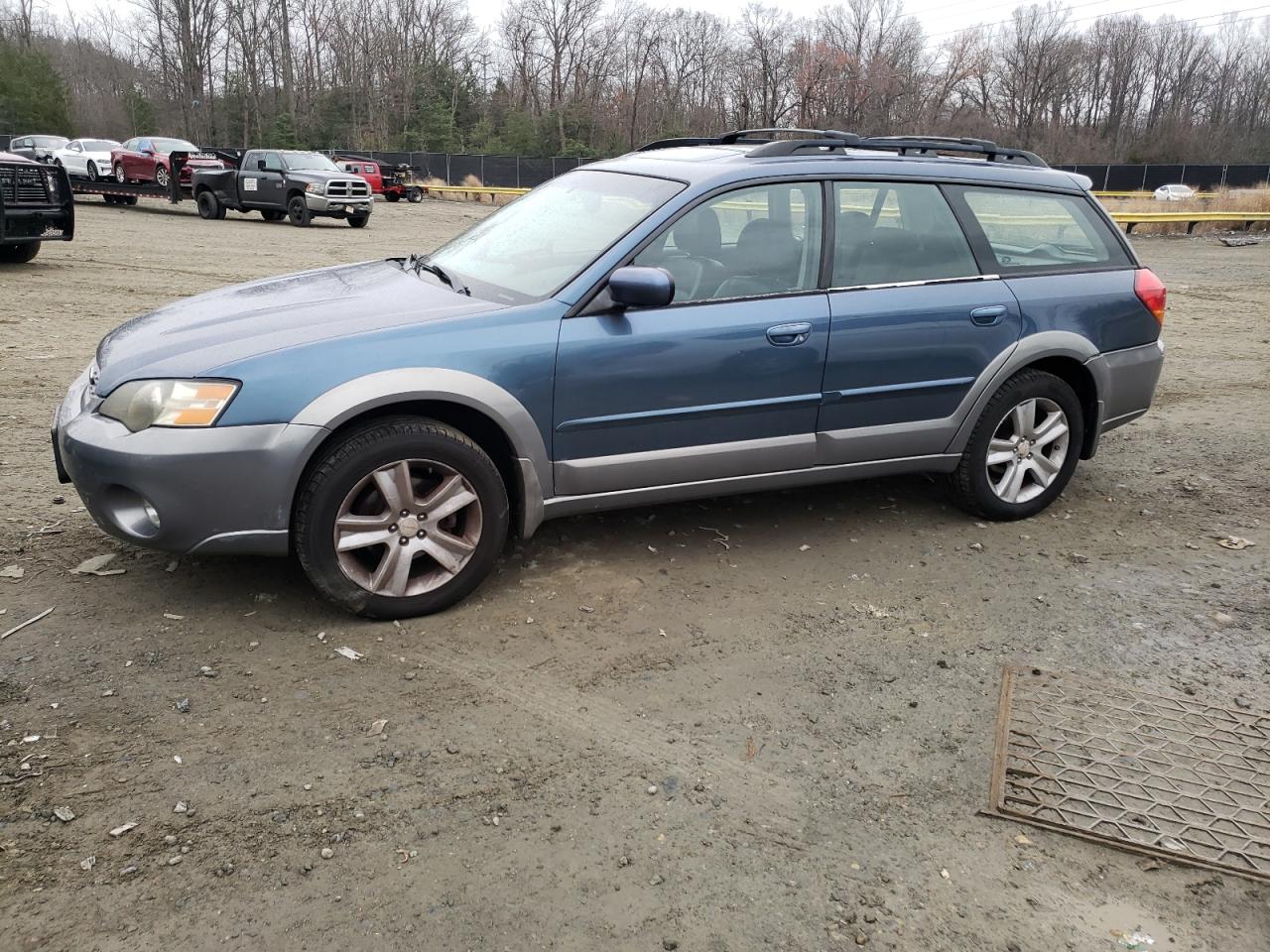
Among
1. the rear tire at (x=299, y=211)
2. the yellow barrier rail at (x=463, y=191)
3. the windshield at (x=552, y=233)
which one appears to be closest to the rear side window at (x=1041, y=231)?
the windshield at (x=552, y=233)

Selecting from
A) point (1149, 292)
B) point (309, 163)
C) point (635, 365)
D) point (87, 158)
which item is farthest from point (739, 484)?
point (87, 158)

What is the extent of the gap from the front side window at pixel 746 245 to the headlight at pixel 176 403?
1651mm

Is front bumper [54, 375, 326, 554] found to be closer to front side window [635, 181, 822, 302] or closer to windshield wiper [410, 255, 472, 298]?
windshield wiper [410, 255, 472, 298]

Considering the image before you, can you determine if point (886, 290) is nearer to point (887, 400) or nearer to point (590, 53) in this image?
point (887, 400)

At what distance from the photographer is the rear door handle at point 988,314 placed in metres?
4.71

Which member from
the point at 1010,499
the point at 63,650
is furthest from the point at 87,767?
the point at 1010,499

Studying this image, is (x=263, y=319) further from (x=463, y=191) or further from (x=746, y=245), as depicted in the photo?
(x=463, y=191)

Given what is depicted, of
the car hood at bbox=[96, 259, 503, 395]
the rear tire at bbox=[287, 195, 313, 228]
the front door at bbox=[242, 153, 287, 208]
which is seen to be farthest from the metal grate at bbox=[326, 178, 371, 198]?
the car hood at bbox=[96, 259, 503, 395]

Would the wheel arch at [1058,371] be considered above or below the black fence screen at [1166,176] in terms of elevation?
below

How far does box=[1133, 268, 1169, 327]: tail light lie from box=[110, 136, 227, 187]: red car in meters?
23.1

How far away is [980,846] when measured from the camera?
2809mm

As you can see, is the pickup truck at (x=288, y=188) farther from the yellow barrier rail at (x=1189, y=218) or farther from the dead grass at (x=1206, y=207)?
the dead grass at (x=1206, y=207)

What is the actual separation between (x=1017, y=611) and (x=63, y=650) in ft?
11.8

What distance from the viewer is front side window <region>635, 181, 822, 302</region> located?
421 cm
